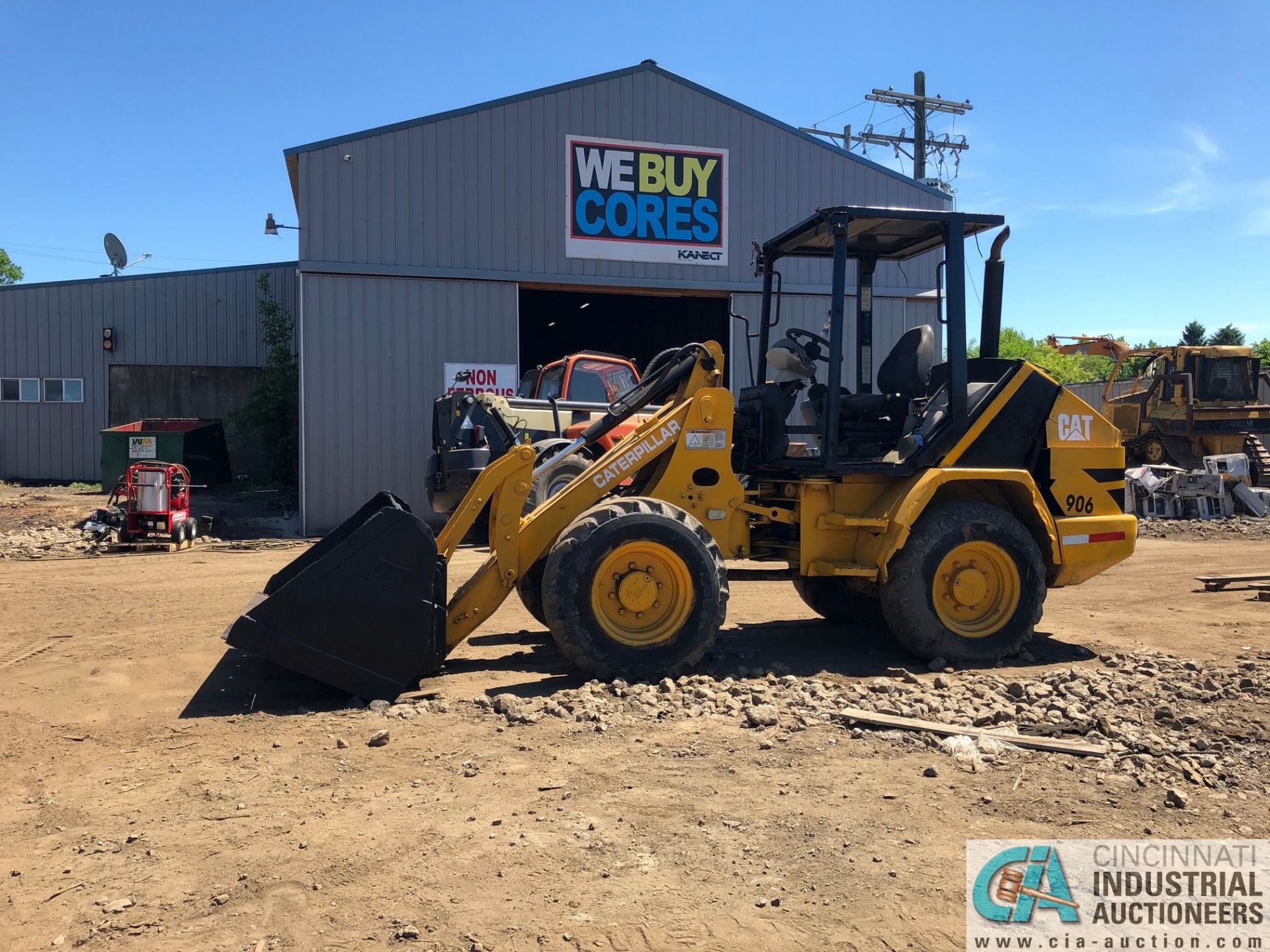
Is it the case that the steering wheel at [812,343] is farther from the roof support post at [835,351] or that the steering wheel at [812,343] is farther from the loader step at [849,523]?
the loader step at [849,523]

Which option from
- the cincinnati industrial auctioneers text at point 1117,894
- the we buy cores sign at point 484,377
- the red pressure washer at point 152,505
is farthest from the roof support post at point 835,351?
the we buy cores sign at point 484,377

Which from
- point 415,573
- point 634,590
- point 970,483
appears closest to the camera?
point 415,573

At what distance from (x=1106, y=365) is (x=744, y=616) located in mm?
53400

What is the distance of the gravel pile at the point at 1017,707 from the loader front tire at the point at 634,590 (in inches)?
6.9

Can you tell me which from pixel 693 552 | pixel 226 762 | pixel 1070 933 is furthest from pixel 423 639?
pixel 1070 933

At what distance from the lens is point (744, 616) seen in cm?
841

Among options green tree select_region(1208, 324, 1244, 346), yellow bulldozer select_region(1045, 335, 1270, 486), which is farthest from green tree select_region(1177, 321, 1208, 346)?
yellow bulldozer select_region(1045, 335, 1270, 486)

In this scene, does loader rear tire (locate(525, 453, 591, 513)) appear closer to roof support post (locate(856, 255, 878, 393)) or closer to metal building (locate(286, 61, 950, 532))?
roof support post (locate(856, 255, 878, 393))

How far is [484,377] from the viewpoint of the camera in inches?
629

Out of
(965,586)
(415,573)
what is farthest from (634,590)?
(965,586)

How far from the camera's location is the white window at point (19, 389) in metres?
23.3

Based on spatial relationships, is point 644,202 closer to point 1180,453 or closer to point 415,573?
point 415,573

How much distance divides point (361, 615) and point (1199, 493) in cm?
1630

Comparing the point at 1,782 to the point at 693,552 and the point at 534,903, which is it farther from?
the point at 693,552
